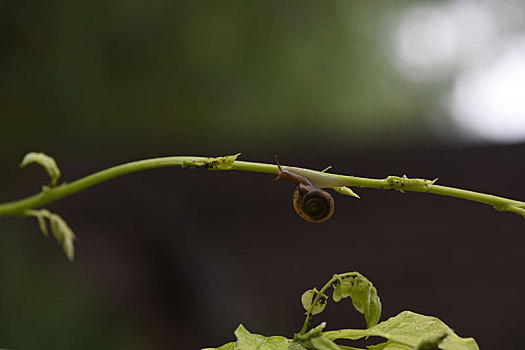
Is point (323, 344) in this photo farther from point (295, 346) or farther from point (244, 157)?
point (244, 157)

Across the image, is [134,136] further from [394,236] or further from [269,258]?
[394,236]

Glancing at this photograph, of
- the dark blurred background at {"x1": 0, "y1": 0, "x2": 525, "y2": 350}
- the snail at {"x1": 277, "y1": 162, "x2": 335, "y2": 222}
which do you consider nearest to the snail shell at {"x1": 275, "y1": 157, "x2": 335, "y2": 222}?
the snail at {"x1": 277, "y1": 162, "x2": 335, "y2": 222}

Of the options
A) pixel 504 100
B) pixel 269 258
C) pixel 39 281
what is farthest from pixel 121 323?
pixel 504 100

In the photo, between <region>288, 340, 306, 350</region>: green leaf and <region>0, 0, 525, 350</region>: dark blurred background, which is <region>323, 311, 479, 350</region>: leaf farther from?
<region>0, 0, 525, 350</region>: dark blurred background

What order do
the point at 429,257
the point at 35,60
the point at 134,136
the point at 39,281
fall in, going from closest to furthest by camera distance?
the point at 429,257 → the point at 39,281 → the point at 35,60 → the point at 134,136

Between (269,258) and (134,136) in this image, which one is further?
(134,136)

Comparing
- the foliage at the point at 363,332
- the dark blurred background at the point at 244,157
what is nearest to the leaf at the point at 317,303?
the foliage at the point at 363,332

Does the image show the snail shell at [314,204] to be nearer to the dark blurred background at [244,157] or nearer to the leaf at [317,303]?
the leaf at [317,303]

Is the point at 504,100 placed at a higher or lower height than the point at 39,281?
higher
